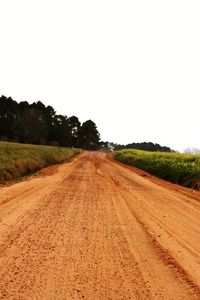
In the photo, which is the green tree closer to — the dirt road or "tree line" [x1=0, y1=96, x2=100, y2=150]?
"tree line" [x1=0, y1=96, x2=100, y2=150]

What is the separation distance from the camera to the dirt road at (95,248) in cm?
480

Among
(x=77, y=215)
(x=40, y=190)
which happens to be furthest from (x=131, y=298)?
(x=40, y=190)

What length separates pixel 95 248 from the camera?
6.56 meters

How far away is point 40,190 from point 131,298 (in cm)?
890

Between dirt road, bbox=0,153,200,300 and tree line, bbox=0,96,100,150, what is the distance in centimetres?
7528

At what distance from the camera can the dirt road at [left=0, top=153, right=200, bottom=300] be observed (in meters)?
4.80

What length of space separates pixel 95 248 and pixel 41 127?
90775mm

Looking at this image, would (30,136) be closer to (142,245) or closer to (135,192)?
(135,192)

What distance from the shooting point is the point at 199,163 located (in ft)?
78.8

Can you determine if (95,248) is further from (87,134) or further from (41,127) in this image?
(87,134)

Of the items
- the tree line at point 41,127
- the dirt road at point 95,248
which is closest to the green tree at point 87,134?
the tree line at point 41,127

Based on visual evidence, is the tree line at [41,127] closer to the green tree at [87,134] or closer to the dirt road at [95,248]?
the green tree at [87,134]

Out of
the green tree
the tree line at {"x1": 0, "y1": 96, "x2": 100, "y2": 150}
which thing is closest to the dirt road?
the tree line at {"x1": 0, "y1": 96, "x2": 100, "y2": 150}

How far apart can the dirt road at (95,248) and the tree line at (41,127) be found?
247ft
